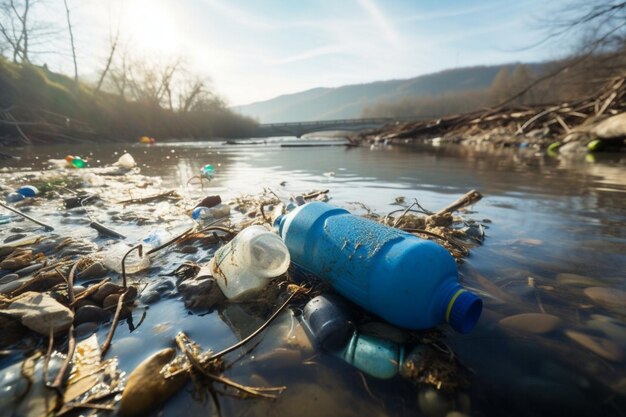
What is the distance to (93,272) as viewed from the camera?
2.11 meters

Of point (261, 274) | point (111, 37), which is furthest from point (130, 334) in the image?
point (111, 37)

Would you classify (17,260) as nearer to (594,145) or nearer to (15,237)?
(15,237)

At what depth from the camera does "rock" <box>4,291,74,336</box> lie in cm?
146

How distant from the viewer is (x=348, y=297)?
1.61 metres

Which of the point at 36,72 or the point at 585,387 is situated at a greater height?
the point at 36,72

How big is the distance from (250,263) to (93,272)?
1.25 metres

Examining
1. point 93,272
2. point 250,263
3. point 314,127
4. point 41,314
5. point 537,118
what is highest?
point 537,118

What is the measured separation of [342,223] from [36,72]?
3625 cm

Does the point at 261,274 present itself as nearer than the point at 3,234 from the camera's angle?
Yes

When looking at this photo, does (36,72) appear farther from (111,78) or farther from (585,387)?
(585,387)

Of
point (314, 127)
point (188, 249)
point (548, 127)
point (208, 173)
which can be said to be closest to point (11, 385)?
point (188, 249)

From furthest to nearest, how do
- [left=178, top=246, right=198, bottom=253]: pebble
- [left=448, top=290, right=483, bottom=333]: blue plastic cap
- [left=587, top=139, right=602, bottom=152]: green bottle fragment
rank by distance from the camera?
[left=587, top=139, right=602, bottom=152]: green bottle fragment, [left=178, top=246, right=198, bottom=253]: pebble, [left=448, top=290, right=483, bottom=333]: blue plastic cap

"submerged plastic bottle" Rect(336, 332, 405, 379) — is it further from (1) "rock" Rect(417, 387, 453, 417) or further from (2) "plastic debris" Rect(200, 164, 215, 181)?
(2) "plastic debris" Rect(200, 164, 215, 181)

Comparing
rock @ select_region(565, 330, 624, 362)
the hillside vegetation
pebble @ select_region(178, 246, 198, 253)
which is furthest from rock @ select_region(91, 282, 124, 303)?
the hillside vegetation
